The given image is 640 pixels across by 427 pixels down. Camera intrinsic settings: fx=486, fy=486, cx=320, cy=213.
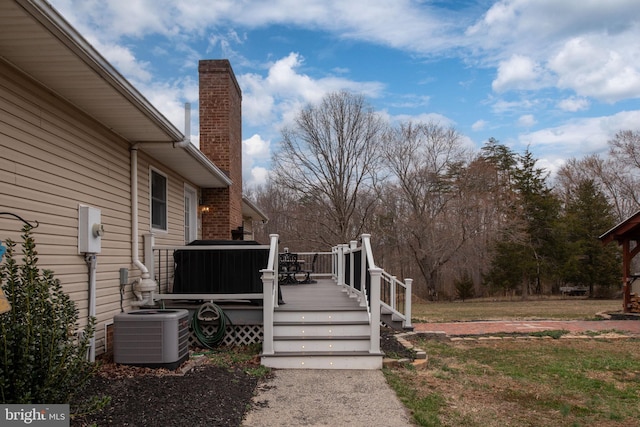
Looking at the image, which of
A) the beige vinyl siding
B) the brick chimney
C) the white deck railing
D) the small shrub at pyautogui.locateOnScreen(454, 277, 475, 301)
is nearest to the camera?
the beige vinyl siding

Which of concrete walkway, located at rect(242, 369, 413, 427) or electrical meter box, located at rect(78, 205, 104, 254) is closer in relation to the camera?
concrete walkway, located at rect(242, 369, 413, 427)

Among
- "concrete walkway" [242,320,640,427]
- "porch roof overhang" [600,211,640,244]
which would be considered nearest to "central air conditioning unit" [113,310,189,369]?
"concrete walkway" [242,320,640,427]

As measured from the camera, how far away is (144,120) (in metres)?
5.74

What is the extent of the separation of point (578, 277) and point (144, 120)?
1136 inches

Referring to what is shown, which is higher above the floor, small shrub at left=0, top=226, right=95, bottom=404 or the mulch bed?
small shrub at left=0, top=226, right=95, bottom=404

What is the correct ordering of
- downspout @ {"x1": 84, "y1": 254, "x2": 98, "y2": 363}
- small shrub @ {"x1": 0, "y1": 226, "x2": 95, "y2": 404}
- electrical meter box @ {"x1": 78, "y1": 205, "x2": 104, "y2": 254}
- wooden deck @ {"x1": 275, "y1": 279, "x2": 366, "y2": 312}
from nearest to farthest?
1. small shrub @ {"x1": 0, "y1": 226, "x2": 95, "y2": 404}
2. electrical meter box @ {"x1": 78, "y1": 205, "x2": 104, "y2": 254}
3. downspout @ {"x1": 84, "y1": 254, "x2": 98, "y2": 363}
4. wooden deck @ {"x1": 275, "y1": 279, "x2": 366, "y2": 312}

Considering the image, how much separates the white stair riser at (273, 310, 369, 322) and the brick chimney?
4.53 m

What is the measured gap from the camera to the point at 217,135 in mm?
10812

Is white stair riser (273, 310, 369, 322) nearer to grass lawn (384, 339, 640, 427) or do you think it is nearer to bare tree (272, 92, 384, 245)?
grass lawn (384, 339, 640, 427)

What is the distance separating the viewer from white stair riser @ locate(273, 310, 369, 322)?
669cm

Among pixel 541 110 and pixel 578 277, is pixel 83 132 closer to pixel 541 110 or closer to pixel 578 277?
pixel 541 110

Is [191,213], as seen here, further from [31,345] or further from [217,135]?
[31,345]

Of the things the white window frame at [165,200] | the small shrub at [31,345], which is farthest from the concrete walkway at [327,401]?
the white window frame at [165,200]

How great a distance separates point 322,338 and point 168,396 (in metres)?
2.41
